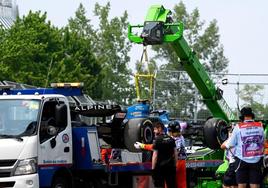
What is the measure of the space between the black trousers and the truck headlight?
2.50 meters

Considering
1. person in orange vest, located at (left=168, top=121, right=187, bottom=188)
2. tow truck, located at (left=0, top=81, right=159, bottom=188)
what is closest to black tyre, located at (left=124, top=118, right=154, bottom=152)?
tow truck, located at (left=0, top=81, right=159, bottom=188)

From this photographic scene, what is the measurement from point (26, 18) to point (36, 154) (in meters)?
37.5

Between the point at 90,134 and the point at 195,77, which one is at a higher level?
the point at 195,77

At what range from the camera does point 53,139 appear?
15578mm

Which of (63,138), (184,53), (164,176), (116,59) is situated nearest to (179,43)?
(184,53)

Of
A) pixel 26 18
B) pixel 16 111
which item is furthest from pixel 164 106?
pixel 26 18

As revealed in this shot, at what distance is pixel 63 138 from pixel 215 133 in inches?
241

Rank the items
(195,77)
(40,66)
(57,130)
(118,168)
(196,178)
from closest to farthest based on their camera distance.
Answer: (57,130)
(118,168)
(196,178)
(195,77)
(40,66)

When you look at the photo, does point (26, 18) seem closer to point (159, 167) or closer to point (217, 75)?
point (217, 75)

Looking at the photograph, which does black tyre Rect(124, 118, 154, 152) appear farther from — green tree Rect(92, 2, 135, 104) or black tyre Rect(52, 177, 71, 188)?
green tree Rect(92, 2, 135, 104)

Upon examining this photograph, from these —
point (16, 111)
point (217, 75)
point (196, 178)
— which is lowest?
point (196, 178)

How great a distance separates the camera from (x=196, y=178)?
19859 millimetres

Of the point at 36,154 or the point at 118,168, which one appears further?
the point at 118,168

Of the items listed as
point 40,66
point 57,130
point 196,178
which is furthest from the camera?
point 40,66
